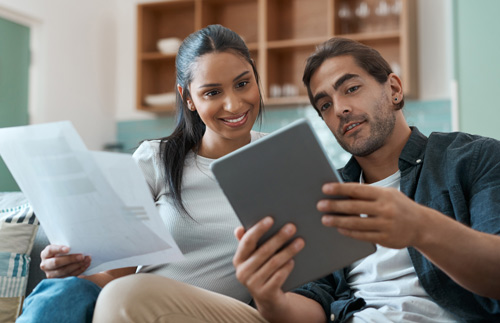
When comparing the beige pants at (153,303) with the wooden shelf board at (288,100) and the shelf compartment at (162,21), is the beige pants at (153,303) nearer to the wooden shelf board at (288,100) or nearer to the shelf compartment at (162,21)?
the wooden shelf board at (288,100)

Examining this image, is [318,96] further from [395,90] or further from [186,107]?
[186,107]

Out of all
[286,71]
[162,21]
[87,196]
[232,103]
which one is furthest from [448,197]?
[162,21]

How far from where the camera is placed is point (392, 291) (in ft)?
4.60

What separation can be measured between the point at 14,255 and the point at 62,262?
494 millimetres

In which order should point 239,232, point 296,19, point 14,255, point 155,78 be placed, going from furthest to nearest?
point 155,78, point 296,19, point 14,255, point 239,232

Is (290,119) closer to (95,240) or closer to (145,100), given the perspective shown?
(145,100)

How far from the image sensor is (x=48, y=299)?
126 cm

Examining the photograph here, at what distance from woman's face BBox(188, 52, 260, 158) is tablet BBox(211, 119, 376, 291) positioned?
629 mm

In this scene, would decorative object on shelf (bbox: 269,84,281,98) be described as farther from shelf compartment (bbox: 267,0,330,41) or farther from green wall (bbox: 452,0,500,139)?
green wall (bbox: 452,0,500,139)

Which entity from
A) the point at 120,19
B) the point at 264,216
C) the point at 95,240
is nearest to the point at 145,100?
the point at 120,19

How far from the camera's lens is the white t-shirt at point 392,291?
132cm

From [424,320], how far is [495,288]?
219 millimetres

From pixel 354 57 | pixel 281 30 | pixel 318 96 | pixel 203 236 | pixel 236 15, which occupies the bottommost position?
pixel 203 236

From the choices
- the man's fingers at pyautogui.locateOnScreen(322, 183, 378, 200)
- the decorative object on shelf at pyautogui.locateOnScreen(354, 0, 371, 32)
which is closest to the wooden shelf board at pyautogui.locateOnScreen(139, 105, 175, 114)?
the decorative object on shelf at pyautogui.locateOnScreen(354, 0, 371, 32)
